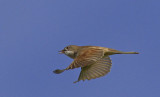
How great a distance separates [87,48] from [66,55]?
3.53 feet

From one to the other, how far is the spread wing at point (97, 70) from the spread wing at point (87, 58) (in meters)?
0.69

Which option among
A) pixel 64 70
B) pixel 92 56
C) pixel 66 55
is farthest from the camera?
pixel 66 55

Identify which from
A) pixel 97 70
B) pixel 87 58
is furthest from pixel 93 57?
pixel 97 70

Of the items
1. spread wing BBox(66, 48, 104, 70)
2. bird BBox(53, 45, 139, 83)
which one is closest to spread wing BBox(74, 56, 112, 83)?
bird BBox(53, 45, 139, 83)

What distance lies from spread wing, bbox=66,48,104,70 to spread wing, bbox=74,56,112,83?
69 centimetres

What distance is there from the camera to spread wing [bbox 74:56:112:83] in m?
12.7

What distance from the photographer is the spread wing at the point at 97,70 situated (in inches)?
499

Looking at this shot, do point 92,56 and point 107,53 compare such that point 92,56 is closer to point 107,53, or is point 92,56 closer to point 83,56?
point 83,56

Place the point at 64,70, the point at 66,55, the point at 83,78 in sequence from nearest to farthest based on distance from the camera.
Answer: the point at 64,70
the point at 83,78
the point at 66,55

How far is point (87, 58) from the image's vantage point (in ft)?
37.9

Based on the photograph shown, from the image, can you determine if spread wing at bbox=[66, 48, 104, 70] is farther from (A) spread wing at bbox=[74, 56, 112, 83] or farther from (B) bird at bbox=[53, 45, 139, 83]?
(A) spread wing at bbox=[74, 56, 112, 83]

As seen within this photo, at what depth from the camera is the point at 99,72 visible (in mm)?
12750

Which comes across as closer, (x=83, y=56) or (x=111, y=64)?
(x=83, y=56)

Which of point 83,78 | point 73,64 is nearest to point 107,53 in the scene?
point 83,78
